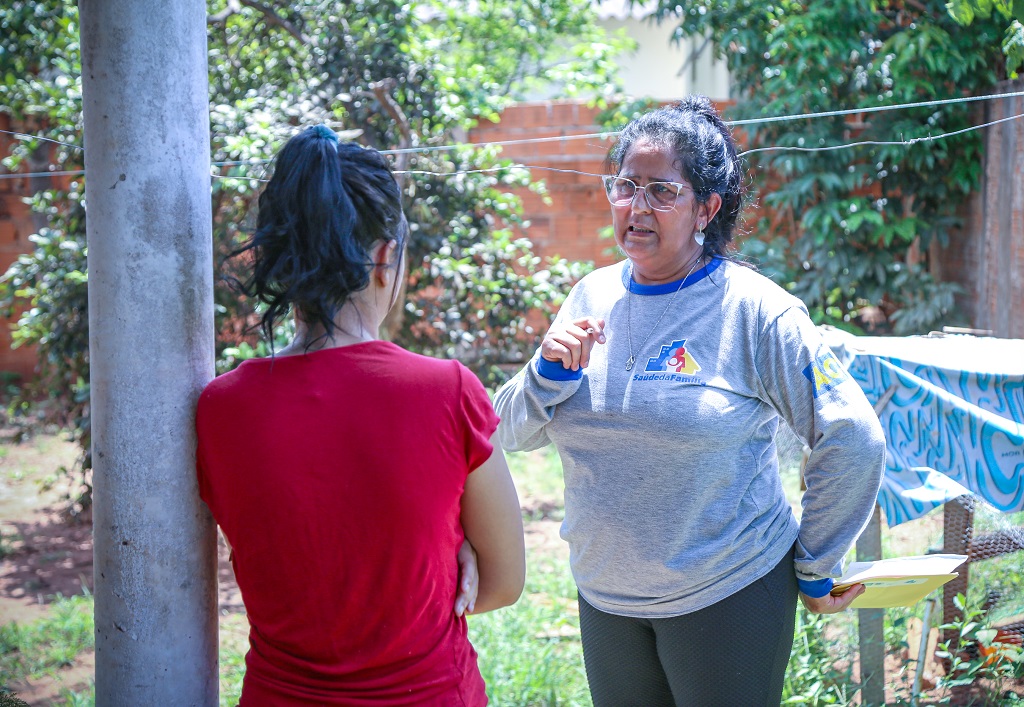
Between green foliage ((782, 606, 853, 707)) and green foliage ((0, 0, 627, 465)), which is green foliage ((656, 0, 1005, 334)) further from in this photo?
green foliage ((782, 606, 853, 707))

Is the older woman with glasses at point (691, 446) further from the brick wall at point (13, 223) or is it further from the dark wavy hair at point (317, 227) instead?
the brick wall at point (13, 223)

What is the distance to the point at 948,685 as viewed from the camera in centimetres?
284

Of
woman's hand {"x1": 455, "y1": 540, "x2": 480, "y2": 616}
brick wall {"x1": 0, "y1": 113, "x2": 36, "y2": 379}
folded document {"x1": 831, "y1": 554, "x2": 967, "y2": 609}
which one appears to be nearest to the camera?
woman's hand {"x1": 455, "y1": 540, "x2": 480, "y2": 616}

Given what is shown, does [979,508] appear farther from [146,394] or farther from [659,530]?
[146,394]

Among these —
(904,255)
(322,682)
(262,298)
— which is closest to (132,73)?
(262,298)

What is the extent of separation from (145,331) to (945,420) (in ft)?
7.10

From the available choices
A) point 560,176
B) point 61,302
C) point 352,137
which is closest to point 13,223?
point 61,302

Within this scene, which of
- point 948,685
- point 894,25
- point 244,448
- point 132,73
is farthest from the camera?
point 894,25

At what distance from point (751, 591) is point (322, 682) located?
0.92 meters

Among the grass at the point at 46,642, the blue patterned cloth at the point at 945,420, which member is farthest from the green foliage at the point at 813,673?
the grass at the point at 46,642

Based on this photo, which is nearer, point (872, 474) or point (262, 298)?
point (262, 298)

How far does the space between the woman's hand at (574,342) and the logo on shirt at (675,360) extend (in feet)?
0.40

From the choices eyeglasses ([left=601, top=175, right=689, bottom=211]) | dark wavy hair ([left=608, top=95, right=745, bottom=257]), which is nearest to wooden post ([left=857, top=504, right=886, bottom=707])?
dark wavy hair ([left=608, top=95, right=745, bottom=257])

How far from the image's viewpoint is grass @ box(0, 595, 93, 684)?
4.05m
